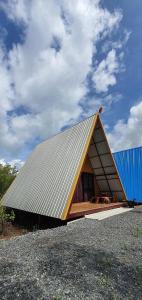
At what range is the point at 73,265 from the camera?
169 inches

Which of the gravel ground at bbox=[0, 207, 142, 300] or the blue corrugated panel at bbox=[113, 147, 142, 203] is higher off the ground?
the blue corrugated panel at bbox=[113, 147, 142, 203]

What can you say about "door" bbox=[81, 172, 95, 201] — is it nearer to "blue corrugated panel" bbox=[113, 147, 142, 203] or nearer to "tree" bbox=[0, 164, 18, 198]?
Result: "blue corrugated panel" bbox=[113, 147, 142, 203]

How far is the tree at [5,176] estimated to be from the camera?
19.7m

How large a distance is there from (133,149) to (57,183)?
305 inches

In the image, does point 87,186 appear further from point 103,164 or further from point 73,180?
point 73,180

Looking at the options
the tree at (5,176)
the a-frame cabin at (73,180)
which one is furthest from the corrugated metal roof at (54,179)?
the tree at (5,176)

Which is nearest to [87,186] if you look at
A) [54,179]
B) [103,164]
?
[103,164]

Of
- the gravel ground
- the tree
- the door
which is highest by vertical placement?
the tree

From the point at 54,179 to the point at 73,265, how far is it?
212 inches

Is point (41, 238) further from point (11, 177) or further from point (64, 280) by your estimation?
Result: point (11, 177)

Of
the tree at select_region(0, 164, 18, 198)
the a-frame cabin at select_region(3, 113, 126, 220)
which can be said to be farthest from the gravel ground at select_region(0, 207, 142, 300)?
the tree at select_region(0, 164, 18, 198)

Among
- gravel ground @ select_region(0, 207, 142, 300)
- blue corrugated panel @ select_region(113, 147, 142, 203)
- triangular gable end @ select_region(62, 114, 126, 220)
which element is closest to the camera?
gravel ground @ select_region(0, 207, 142, 300)

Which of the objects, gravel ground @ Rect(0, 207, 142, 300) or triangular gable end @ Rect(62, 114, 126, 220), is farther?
triangular gable end @ Rect(62, 114, 126, 220)

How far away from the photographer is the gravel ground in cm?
333
